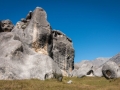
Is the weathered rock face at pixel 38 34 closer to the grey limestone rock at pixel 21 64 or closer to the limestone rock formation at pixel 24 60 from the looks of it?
the limestone rock formation at pixel 24 60

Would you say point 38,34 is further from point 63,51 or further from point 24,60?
point 63,51

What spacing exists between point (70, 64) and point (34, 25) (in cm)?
4153

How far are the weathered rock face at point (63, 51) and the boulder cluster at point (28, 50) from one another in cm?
3081

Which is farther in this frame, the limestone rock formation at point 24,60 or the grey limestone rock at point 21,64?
the limestone rock formation at point 24,60

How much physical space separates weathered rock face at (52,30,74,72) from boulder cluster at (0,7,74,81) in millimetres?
30807

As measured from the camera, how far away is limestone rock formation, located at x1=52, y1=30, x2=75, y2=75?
265ft

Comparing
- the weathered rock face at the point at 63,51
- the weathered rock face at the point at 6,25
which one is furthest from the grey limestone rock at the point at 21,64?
the weathered rock face at the point at 63,51

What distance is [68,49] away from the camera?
84062 mm

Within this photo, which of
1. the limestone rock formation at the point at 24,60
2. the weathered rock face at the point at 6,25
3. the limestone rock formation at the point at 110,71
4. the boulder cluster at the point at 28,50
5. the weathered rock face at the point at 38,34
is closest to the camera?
the limestone rock formation at the point at 24,60

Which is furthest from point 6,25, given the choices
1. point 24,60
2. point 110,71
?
point 110,71

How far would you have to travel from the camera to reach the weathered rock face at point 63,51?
265 feet

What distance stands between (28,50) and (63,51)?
150ft

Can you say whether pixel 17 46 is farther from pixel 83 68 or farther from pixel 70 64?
pixel 70 64

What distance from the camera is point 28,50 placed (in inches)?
1467
